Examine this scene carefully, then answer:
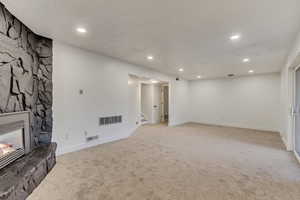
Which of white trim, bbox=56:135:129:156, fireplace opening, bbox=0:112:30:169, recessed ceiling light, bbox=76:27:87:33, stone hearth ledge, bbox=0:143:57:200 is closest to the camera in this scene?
stone hearth ledge, bbox=0:143:57:200

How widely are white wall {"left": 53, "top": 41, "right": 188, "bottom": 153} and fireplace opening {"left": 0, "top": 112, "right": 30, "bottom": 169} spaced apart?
809 mm

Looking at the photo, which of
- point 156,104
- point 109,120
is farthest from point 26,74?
point 156,104

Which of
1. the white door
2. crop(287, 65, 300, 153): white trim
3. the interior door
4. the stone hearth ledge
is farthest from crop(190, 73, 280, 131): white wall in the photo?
the stone hearth ledge

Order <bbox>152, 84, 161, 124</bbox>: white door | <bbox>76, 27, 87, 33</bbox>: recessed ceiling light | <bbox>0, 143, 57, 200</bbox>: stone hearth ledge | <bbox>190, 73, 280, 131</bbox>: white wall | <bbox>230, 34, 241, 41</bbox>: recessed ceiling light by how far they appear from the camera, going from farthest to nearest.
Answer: <bbox>152, 84, 161, 124</bbox>: white door
<bbox>190, 73, 280, 131</bbox>: white wall
<bbox>230, 34, 241, 41</bbox>: recessed ceiling light
<bbox>76, 27, 87, 33</bbox>: recessed ceiling light
<bbox>0, 143, 57, 200</bbox>: stone hearth ledge

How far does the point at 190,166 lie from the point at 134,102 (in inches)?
154

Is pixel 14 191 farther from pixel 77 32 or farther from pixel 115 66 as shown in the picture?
pixel 115 66

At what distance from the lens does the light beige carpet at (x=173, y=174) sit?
2.06 metres

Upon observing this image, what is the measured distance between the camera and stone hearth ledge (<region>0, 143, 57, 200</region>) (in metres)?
1.65

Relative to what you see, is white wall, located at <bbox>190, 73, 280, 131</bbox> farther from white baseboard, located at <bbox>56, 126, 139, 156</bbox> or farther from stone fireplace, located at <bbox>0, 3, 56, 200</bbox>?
stone fireplace, located at <bbox>0, 3, 56, 200</bbox>

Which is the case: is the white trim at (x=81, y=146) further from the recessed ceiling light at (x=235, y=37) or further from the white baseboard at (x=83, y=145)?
the recessed ceiling light at (x=235, y=37)

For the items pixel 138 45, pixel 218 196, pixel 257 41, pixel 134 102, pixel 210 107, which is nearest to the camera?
pixel 218 196

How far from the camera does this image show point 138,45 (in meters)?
3.54

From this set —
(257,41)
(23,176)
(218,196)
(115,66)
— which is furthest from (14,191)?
(257,41)

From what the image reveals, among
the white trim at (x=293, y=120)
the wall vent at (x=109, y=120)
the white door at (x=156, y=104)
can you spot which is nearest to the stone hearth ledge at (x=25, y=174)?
the wall vent at (x=109, y=120)
